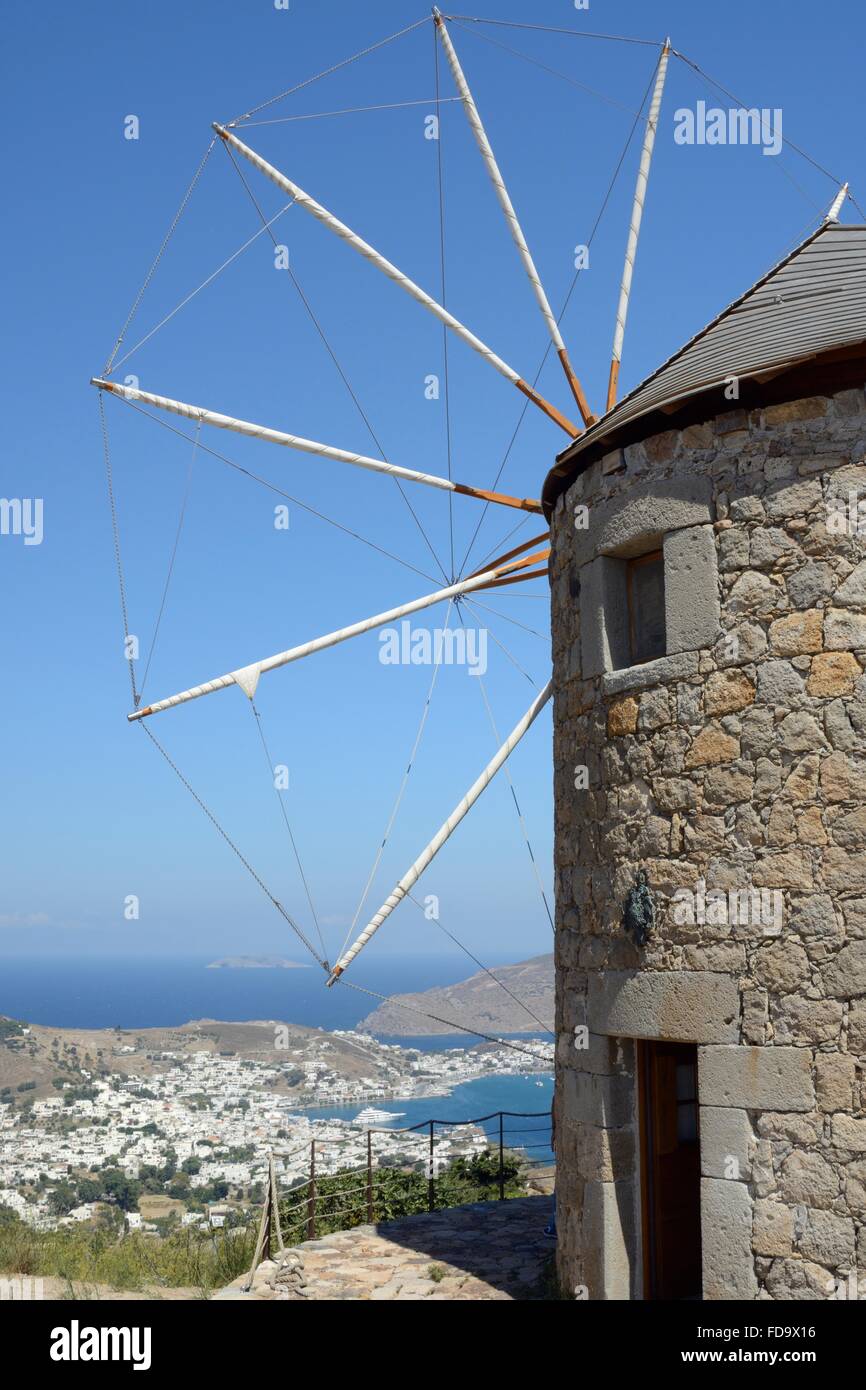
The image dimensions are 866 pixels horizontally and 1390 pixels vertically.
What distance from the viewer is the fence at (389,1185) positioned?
402 inches

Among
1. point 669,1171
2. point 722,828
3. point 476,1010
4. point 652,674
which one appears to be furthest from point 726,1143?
point 476,1010

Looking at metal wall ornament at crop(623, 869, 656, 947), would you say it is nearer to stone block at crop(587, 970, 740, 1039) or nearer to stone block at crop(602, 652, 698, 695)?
stone block at crop(587, 970, 740, 1039)

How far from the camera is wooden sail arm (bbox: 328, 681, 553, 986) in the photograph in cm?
1044

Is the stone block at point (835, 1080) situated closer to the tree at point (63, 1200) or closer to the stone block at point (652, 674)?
the stone block at point (652, 674)

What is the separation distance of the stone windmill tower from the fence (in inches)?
91.1

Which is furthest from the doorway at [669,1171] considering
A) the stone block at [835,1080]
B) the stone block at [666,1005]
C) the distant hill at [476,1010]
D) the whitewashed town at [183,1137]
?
the distant hill at [476,1010]

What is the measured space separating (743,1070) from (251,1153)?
74.9ft

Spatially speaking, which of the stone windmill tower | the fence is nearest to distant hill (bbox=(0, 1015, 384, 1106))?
the fence

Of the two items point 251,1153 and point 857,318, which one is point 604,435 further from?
point 251,1153

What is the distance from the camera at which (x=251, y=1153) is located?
26938mm

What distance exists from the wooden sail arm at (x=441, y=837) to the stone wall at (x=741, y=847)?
2.72 m

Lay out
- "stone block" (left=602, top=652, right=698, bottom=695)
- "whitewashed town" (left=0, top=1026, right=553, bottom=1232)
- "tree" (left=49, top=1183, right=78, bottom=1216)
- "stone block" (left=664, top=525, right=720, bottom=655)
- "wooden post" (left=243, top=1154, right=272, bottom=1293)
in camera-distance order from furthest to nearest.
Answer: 1. "tree" (left=49, top=1183, right=78, bottom=1216)
2. "whitewashed town" (left=0, top=1026, right=553, bottom=1232)
3. "wooden post" (left=243, top=1154, right=272, bottom=1293)
4. "stone block" (left=602, top=652, right=698, bottom=695)
5. "stone block" (left=664, top=525, right=720, bottom=655)
